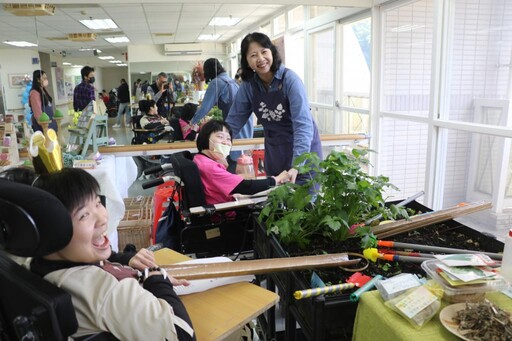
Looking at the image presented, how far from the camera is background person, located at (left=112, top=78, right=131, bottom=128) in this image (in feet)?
15.9

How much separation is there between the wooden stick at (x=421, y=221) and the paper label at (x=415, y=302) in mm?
541

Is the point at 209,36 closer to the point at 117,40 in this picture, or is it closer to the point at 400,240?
the point at 117,40

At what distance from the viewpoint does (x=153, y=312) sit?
922mm

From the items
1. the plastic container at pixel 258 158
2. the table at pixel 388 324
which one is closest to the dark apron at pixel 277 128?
the table at pixel 388 324

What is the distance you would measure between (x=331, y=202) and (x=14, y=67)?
10.7 feet

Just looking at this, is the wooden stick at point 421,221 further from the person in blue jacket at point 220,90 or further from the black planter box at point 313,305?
the person in blue jacket at point 220,90

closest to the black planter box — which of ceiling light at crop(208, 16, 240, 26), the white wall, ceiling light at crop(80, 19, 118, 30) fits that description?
the white wall

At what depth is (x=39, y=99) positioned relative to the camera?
358cm

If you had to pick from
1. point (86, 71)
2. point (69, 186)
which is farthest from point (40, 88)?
point (69, 186)

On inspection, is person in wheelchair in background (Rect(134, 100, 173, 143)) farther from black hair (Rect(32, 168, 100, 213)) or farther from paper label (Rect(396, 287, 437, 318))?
paper label (Rect(396, 287, 437, 318))

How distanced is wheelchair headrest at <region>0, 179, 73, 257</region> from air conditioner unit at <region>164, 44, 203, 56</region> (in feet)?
13.1

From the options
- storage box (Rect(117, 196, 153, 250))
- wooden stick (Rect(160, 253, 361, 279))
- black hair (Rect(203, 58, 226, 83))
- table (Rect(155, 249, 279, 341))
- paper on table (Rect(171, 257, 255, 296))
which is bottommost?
storage box (Rect(117, 196, 153, 250))

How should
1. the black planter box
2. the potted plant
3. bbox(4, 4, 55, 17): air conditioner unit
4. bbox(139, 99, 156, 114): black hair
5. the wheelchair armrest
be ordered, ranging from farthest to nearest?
bbox(139, 99, 156, 114): black hair, bbox(4, 4, 55, 17): air conditioner unit, the wheelchair armrest, the potted plant, the black planter box

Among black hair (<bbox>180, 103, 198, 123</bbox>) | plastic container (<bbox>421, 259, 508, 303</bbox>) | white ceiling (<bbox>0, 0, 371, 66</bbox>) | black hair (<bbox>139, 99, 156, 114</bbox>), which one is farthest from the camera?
black hair (<bbox>139, 99, 156, 114</bbox>)
